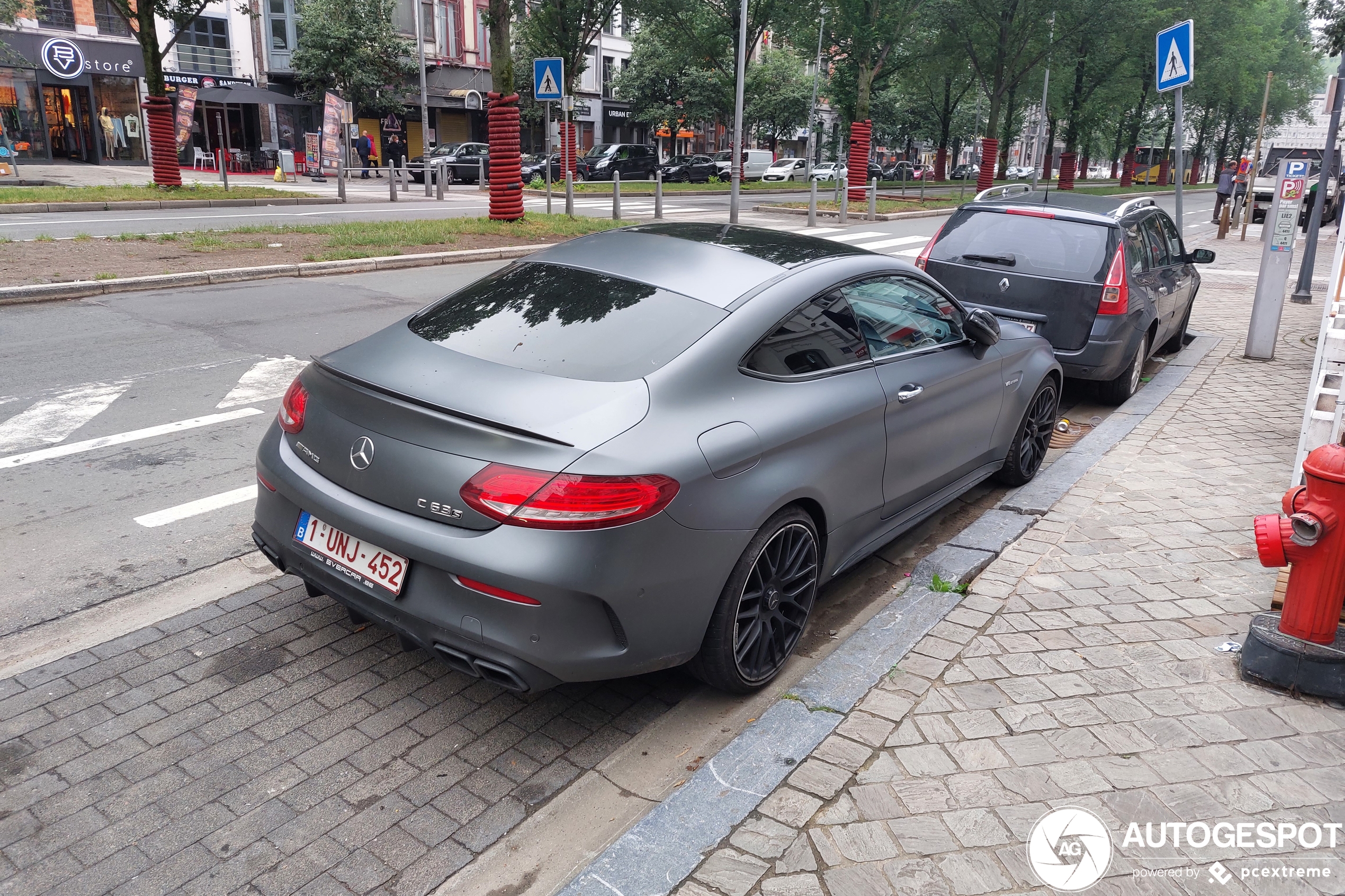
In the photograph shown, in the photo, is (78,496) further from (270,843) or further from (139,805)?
(270,843)

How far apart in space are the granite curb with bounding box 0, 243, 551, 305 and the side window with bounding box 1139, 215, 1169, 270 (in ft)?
19.8

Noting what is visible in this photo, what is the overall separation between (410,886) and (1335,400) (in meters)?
4.54

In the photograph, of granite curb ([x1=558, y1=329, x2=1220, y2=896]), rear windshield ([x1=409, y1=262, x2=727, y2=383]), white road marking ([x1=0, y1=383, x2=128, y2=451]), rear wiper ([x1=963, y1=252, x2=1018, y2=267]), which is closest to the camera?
granite curb ([x1=558, y1=329, x2=1220, y2=896])

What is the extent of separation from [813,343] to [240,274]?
10130mm

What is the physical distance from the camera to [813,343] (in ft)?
12.5

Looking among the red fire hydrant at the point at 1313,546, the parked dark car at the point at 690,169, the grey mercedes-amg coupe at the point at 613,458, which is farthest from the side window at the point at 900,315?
the parked dark car at the point at 690,169

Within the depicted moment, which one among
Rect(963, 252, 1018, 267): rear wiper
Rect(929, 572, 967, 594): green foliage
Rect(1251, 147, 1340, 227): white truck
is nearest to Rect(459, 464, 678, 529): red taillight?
Rect(929, 572, 967, 594): green foliage

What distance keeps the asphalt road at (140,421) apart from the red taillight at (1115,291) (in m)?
5.92

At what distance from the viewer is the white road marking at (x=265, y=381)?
696 centimetres

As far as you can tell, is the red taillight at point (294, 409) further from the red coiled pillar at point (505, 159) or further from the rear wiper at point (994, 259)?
the red coiled pillar at point (505, 159)

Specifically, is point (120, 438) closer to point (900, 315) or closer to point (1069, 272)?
point (900, 315)

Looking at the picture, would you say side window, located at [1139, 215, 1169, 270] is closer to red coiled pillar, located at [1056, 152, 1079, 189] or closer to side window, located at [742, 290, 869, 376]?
side window, located at [742, 290, 869, 376]

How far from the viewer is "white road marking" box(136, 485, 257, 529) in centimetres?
488

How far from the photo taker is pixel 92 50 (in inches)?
1422
